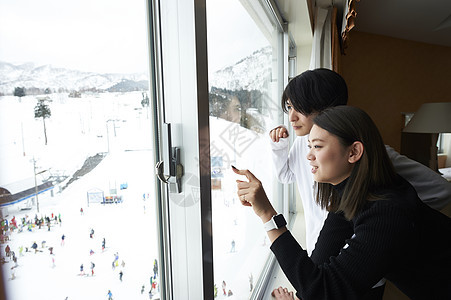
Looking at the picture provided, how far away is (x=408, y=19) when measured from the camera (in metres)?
3.33

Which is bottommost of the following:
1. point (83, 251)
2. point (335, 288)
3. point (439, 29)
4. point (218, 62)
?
point (335, 288)

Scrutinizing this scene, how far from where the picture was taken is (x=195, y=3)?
66 centimetres

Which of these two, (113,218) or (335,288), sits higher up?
(113,218)

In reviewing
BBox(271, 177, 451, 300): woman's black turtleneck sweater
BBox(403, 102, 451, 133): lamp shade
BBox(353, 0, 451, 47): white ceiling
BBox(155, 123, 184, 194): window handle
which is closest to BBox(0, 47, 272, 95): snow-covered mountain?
BBox(155, 123, 184, 194): window handle

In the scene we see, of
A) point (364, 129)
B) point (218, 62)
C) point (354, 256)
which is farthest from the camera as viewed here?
point (218, 62)

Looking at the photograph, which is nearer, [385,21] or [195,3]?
[195,3]

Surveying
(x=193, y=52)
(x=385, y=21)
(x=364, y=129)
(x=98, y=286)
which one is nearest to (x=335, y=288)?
(x=364, y=129)

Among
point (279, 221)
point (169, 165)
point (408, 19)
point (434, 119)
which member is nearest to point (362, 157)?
point (279, 221)

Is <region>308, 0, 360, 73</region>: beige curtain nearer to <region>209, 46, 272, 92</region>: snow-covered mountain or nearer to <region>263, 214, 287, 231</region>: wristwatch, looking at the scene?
<region>209, 46, 272, 92</region>: snow-covered mountain

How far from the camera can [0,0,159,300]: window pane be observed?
0.42 m

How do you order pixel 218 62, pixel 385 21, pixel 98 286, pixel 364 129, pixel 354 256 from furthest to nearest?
pixel 385 21
pixel 218 62
pixel 364 129
pixel 354 256
pixel 98 286

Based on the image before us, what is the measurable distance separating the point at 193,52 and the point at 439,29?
13.5 feet

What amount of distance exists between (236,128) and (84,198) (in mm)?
876

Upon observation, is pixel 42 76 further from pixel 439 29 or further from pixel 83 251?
pixel 439 29
